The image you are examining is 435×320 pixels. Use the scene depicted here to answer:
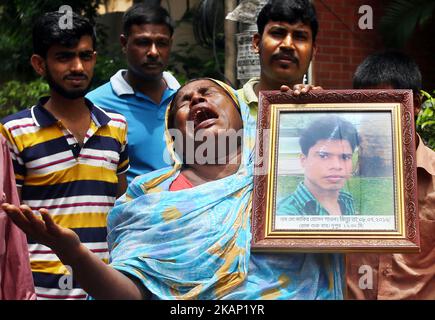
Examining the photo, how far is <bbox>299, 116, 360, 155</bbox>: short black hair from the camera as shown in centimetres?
354

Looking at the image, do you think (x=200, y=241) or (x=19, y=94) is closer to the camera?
(x=200, y=241)

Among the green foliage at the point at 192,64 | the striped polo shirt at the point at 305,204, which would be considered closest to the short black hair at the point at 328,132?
the striped polo shirt at the point at 305,204

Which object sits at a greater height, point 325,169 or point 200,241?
point 325,169

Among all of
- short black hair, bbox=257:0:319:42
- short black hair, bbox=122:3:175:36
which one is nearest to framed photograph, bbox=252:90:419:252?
short black hair, bbox=257:0:319:42

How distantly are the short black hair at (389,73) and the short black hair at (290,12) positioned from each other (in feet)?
0.95

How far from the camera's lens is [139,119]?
4965 mm

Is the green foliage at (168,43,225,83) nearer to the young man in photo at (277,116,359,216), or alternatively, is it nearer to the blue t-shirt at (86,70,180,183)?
the blue t-shirt at (86,70,180,183)

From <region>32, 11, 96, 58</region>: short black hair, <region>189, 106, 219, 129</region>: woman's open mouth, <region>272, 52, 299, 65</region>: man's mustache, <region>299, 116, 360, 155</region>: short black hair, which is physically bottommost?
<region>299, 116, 360, 155</region>: short black hair

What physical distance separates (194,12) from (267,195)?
638 centimetres

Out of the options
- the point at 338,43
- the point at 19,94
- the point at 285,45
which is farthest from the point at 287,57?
the point at 19,94

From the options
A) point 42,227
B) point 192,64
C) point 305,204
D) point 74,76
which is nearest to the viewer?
point 42,227

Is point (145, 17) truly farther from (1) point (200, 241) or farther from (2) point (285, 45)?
(1) point (200, 241)

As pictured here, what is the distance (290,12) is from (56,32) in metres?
1.06

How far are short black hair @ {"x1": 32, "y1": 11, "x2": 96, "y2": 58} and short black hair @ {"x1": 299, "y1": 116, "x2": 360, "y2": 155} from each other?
1.32 m
